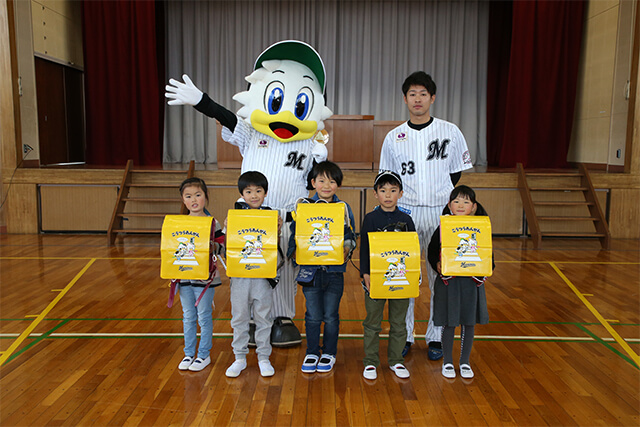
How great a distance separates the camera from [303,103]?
2.91 meters

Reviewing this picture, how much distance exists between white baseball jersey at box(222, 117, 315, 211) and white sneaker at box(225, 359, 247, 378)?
876mm

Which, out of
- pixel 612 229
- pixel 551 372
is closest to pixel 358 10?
pixel 612 229

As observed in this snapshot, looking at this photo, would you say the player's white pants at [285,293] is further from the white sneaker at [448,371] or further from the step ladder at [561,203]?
the step ladder at [561,203]

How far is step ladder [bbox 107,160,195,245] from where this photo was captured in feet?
20.9

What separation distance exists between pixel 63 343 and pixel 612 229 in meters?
6.41

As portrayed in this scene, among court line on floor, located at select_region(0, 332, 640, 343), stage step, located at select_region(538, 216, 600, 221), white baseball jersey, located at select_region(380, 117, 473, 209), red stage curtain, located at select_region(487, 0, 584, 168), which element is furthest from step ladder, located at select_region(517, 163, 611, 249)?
white baseball jersey, located at select_region(380, 117, 473, 209)

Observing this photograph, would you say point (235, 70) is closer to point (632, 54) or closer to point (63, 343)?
point (632, 54)

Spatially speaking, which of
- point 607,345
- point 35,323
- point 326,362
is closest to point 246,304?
point 326,362

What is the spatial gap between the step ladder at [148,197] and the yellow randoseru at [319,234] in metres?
4.21

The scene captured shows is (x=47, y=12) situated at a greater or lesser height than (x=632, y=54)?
Answer: greater

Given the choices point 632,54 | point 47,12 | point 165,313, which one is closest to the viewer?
point 165,313

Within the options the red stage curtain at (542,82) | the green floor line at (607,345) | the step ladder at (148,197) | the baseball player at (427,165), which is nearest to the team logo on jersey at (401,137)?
the baseball player at (427,165)

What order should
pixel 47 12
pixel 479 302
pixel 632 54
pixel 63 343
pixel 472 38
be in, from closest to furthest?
1. pixel 479 302
2. pixel 63 343
3. pixel 632 54
4. pixel 47 12
5. pixel 472 38

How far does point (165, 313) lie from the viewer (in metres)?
3.54
